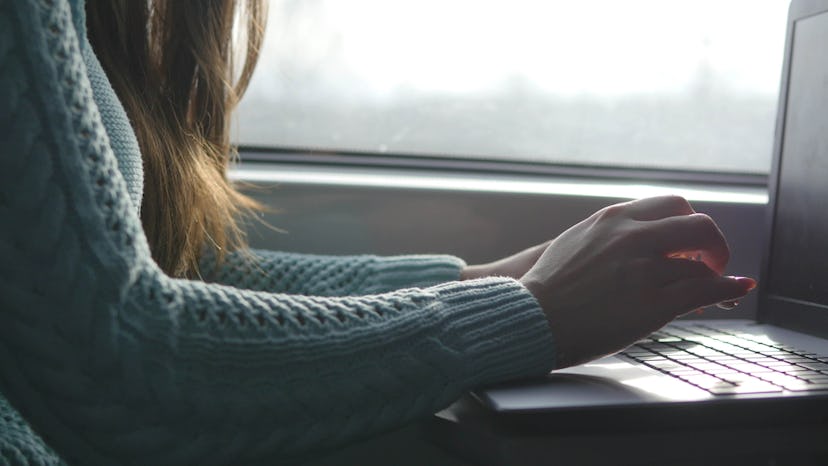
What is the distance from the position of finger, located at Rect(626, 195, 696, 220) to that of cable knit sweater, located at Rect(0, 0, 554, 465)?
125 mm

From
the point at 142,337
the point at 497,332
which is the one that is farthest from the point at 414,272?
the point at 142,337

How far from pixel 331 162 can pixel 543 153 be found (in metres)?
0.30

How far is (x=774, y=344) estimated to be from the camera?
0.65 metres

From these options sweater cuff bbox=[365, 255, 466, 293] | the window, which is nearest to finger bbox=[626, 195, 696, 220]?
sweater cuff bbox=[365, 255, 466, 293]

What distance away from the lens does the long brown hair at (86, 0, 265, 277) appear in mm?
667

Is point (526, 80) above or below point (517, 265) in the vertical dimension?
above

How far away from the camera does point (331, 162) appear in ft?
3.43

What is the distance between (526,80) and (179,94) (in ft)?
1.66

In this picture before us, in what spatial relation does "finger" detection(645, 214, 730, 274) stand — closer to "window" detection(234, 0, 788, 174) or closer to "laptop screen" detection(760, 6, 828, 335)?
"laptop screen" detection(760, 6, 828, 335)

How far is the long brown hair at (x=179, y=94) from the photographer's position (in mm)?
667

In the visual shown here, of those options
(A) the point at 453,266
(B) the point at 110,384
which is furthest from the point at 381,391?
(A) the point at 453,266

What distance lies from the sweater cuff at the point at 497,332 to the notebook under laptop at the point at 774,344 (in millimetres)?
13

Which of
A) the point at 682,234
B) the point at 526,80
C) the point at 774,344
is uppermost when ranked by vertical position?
the point at 526,80

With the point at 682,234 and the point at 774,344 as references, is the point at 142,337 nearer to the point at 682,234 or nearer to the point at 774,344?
the point at 682,234
